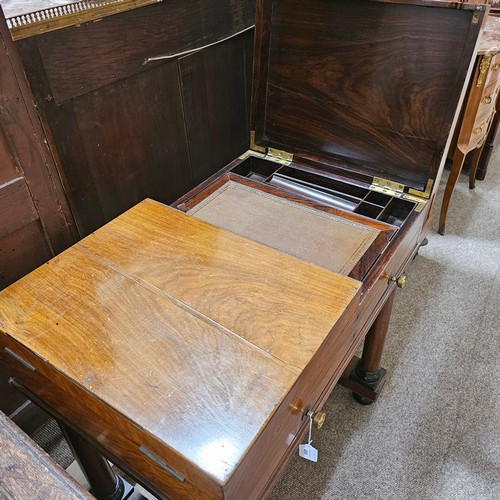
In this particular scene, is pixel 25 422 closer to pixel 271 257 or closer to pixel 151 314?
pixel 151 314

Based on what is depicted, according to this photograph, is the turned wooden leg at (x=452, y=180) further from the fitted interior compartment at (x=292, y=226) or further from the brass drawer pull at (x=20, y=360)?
the brass drawer pull at (x=20, y=360)

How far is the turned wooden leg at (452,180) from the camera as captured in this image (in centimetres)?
181

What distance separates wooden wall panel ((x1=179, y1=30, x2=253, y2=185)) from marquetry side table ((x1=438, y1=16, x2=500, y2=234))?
2.70 feet

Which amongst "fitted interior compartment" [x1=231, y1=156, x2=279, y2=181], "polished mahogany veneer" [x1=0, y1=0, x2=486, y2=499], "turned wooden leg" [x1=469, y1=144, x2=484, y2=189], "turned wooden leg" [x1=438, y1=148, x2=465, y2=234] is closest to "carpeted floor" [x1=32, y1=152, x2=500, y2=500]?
"polished mahogany veneer" [x1=0, y1=0, x2=486, y2=499]

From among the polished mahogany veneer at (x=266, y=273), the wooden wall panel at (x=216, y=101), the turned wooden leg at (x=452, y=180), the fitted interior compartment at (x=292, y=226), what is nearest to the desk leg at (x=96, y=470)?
the polished mahogany veneer at (x=266, y=273)

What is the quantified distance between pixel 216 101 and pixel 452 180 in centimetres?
105

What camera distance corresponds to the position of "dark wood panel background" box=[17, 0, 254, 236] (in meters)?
0.97

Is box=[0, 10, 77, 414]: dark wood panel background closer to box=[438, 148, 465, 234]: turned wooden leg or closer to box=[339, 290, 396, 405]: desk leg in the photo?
box=[339, 290, 396, 405]: desk leg

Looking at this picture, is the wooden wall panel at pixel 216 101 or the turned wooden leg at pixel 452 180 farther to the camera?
the turned wooden leg at pixel 452 180

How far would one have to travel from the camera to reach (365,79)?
1027 mm

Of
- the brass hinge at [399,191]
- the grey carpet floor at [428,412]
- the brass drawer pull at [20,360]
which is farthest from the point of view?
the grey carpet floor at [428,412]

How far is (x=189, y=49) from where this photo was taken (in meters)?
1.27

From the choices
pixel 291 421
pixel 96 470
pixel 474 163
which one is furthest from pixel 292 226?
pixel 474 163

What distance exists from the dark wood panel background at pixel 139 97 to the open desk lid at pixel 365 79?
26 cm
